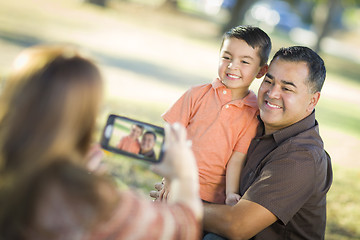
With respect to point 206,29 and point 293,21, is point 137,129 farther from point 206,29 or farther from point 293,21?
point 293,21

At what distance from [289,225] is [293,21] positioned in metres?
34.7

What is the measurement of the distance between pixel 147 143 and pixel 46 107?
0.68 meters

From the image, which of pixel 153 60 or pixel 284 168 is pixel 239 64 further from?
pixel 153 60

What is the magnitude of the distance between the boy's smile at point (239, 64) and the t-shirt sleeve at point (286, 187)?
733 millimetres

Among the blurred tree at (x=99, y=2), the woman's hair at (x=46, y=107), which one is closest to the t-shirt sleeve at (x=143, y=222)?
the woman's hair at (x=46, y=107)

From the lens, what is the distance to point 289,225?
Answer: 2.89m

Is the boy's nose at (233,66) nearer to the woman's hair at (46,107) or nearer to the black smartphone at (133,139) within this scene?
the black smartphone at (133,139)

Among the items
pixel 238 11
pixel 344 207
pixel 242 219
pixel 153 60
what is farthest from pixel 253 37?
pixel 238 11

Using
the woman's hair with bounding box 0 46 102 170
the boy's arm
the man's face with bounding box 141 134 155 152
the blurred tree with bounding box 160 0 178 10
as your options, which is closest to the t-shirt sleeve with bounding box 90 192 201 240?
the woman's hair with bounding box 0 46 102 170

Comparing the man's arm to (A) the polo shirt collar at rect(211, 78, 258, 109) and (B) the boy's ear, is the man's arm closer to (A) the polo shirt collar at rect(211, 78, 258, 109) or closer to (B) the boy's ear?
(A) the polo shirt collar at rect(211, 78, 258, 109)

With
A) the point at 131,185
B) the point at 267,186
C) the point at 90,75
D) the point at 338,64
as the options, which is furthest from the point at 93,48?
the point at 338,64

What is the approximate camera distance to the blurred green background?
20.5 feet

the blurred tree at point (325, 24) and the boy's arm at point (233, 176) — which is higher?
the blurred tree at point (325, 24)

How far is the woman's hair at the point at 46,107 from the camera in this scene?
156 centimetres
